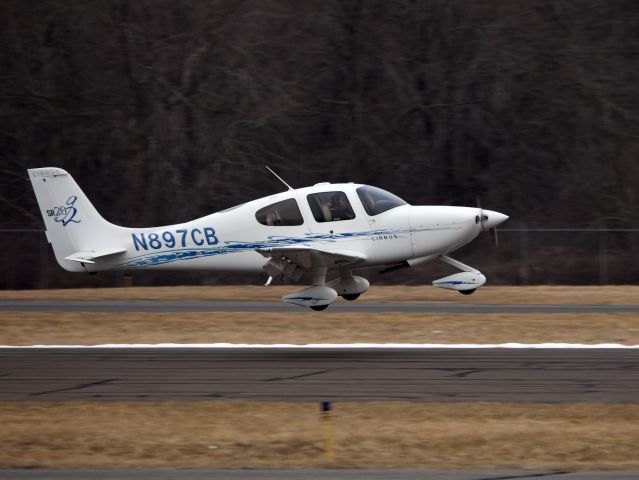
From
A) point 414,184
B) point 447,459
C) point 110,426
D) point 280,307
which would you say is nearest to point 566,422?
point 447,459

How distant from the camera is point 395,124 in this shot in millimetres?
33531

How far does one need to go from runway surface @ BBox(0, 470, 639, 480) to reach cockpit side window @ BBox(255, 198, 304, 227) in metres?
10.4

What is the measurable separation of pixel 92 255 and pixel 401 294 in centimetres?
777

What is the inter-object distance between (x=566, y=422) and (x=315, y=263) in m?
8.23

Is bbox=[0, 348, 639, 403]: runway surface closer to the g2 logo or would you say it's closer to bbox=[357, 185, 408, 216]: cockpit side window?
bbox=[357, 185, 408, 216]: cockpit side window

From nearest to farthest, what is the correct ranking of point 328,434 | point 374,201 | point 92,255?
point 328,434, point 374,201, point 92,255

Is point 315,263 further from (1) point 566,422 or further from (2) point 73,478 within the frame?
(2) point 73,478

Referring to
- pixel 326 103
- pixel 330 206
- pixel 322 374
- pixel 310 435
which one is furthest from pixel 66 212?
pixel 326 103

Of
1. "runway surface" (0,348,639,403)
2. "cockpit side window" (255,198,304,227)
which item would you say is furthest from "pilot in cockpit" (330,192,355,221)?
"runway surface" (0,348,639,403)

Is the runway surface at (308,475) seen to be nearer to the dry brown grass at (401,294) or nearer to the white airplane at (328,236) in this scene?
the white airplane at (328,236)

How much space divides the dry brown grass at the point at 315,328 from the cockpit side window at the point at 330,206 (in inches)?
76.7

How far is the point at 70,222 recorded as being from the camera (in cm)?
2117

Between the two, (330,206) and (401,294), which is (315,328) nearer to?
(330,206)

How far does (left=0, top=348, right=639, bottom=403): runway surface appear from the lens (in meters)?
12.3
